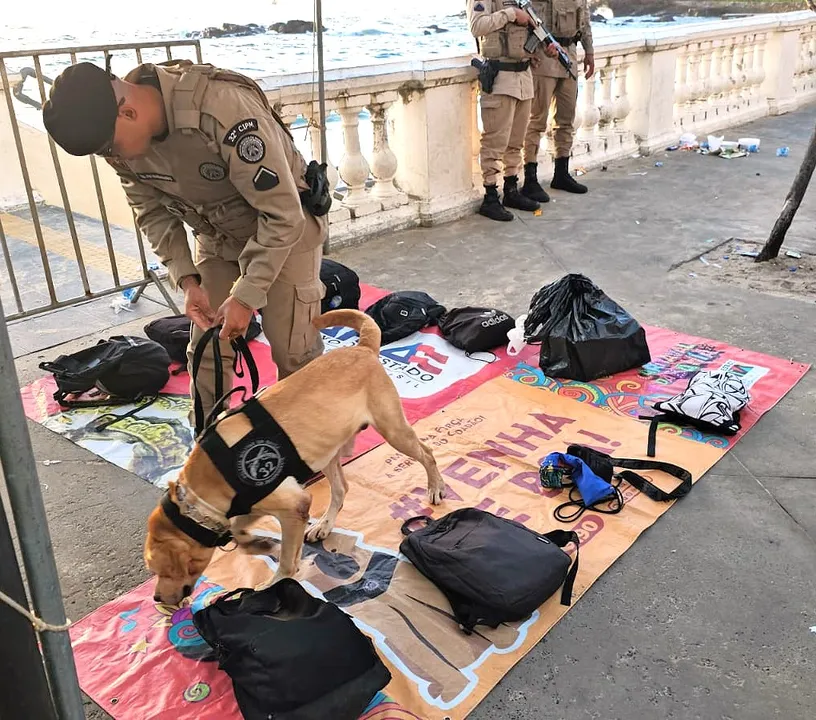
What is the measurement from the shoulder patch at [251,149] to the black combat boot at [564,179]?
6394mm

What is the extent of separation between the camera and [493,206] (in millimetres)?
7703

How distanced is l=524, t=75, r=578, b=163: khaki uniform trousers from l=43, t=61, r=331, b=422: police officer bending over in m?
5.27

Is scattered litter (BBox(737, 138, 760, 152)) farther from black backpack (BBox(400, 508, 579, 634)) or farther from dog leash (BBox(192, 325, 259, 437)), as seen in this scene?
dog leash (BBox(192, 325, 259, 437))

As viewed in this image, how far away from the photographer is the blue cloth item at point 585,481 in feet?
10.7

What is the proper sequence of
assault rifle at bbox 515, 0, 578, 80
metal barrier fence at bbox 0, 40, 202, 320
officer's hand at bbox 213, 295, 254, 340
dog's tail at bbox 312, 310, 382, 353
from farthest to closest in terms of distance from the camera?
assault rifle at bbox 515, 0, 578, 80 < metal barrier fence at bbox 0, 40, 202, 320 < dog's tail at bbox 312, 310, 382, 353 < officer's hand at bbox 213, 295, 254, 340

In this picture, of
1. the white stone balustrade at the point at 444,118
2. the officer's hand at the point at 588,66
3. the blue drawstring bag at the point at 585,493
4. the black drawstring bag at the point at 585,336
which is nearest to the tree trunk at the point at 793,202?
the black drawstring bag at the point at 585,336

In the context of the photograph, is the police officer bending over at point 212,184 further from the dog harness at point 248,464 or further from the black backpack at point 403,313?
the black backpack at point 403,313

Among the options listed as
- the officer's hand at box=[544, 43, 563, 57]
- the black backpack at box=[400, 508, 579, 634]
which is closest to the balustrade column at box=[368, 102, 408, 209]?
the officer's hand at box=[544, 43, 563, 57]

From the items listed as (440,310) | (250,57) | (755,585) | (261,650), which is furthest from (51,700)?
(250,57)

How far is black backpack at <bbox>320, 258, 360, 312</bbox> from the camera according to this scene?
5289mm

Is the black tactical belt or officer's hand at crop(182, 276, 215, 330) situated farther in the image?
the black tactical belt

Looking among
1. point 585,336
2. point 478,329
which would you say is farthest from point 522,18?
point 585,336

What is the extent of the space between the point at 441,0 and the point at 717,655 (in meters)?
8.52

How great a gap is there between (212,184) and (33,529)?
1743 mm
